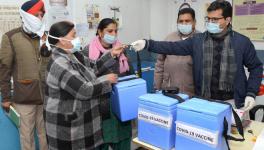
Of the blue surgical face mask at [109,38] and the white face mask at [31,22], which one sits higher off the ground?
the white face mask at [31,22]

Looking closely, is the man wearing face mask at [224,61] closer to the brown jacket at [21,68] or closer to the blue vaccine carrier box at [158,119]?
the blue vaccine carrier box at [158,119]

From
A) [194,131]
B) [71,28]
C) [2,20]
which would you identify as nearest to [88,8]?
[2,20]

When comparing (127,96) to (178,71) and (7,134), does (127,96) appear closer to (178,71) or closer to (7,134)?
(178,71)

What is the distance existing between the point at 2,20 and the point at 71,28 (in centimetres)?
112

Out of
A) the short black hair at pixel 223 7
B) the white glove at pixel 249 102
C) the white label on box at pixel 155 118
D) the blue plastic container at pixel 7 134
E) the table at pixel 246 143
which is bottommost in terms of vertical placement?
the blue plastic container at pixel 7 134

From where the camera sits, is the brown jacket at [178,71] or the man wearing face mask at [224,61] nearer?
the man wearing face mask at [224,61]

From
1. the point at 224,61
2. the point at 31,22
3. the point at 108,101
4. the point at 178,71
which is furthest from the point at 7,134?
the point at 224,61

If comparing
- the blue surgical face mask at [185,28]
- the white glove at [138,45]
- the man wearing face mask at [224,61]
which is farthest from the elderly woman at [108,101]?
the blue surgical face mask at [185,28]

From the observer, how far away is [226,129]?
119cm

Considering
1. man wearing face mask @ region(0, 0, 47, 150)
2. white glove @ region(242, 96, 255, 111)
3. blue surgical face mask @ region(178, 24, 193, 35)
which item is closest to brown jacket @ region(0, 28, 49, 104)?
man wearing face mask @ region(0, 0, 47, 150)

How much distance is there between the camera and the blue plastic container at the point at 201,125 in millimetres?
1129

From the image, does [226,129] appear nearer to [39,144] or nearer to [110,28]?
[110,28]

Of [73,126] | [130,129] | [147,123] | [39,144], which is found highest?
[147,123]

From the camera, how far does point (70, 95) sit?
5.20 ft
